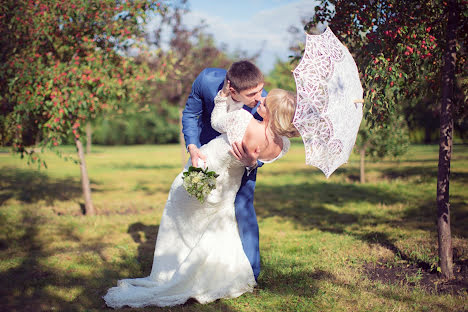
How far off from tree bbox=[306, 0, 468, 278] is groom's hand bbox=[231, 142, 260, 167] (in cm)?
135

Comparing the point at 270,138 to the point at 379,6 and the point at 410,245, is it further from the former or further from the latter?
the point at 410,245

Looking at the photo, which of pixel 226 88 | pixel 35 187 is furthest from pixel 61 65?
pixel 35 187

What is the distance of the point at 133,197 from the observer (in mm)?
11812

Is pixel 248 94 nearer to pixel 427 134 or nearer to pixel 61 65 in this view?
pixel 61 65

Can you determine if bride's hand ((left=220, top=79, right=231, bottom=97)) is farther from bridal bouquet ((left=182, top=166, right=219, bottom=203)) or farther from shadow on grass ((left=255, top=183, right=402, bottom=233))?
shadow on grass ((left=255, top=183, right=402, bottom=233))

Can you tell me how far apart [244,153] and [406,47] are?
7.55 ft

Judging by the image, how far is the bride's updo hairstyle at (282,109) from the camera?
353 cm

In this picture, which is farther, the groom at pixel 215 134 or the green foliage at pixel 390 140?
the green foliage at pixel 390 140

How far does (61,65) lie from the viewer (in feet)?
24.0

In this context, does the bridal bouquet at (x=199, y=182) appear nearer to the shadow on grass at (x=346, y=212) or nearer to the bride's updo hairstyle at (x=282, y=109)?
the bride's updo hairstyle at (x=282, y=109)

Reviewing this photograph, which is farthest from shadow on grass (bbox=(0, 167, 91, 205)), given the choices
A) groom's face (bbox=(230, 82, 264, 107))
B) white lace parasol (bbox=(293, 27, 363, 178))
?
white lace parasol (bbox=(293, 27, 363, 178))

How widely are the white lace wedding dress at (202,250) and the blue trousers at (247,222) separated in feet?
0.26

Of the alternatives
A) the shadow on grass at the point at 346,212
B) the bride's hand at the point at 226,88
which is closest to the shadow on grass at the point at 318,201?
the shadow on grass at the point at 346,212

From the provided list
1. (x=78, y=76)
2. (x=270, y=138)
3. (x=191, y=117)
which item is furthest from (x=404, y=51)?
(x=78, y=76)
